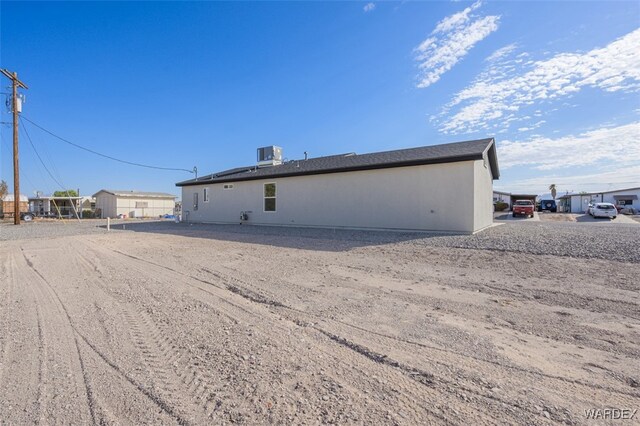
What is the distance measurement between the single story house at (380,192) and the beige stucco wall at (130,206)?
21.2 m

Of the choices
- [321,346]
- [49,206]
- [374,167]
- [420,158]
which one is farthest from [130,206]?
[321,346]

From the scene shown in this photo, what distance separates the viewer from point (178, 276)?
216 inches

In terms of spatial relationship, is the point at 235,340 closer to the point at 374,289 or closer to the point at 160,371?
the point at 160,371

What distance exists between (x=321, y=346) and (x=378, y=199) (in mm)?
10077

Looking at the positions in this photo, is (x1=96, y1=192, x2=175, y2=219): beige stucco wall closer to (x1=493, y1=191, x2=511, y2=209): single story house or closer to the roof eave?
the roof eave

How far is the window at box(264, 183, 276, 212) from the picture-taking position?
16094 mm

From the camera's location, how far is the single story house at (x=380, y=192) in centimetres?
1064

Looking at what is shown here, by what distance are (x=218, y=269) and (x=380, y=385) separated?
4573mm

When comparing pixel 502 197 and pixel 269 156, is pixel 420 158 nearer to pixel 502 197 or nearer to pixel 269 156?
pixel 269 156

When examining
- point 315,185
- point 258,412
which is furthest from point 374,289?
point 315,185

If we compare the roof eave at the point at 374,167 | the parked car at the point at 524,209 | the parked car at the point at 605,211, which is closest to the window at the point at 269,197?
the roof eave at the point at 374,167

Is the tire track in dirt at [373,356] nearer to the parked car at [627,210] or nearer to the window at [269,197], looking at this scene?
the window at [269,197]

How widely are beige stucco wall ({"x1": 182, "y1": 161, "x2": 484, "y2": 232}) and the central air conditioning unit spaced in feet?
10.8

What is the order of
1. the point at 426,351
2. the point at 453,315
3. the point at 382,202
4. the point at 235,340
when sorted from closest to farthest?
the point at 426,351, the point at 235,340, the point at 453,315, the point at 382,202
